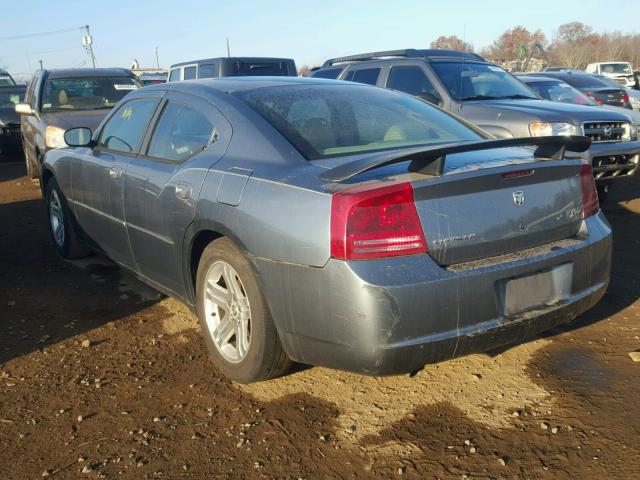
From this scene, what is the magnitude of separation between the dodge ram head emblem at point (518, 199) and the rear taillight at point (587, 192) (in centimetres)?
50

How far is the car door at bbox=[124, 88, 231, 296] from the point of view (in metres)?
3.54

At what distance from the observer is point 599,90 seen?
13.6m

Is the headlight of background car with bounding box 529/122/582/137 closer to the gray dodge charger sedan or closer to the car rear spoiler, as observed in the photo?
the gray dodge charger sedan

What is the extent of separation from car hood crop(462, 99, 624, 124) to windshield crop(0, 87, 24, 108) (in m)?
11.2

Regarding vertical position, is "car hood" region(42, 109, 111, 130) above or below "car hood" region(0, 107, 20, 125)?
above

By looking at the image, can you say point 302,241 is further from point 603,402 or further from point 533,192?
point 603,402

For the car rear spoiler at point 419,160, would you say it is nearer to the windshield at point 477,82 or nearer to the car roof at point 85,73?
the windshield at point 477,82

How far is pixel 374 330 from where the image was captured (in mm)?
2639

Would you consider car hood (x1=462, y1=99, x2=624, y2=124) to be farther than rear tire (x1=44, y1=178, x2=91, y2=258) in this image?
Yes

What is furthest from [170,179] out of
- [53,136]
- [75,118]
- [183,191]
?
[75,118]

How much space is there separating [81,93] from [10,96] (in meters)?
6.00

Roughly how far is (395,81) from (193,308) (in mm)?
5444

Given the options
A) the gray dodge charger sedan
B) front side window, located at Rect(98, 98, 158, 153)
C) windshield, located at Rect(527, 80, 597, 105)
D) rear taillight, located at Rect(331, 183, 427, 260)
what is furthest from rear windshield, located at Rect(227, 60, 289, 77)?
rear taillight, located at Rect(331, 183, 427, 260)

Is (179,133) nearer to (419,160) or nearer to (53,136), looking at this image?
(419,160)
